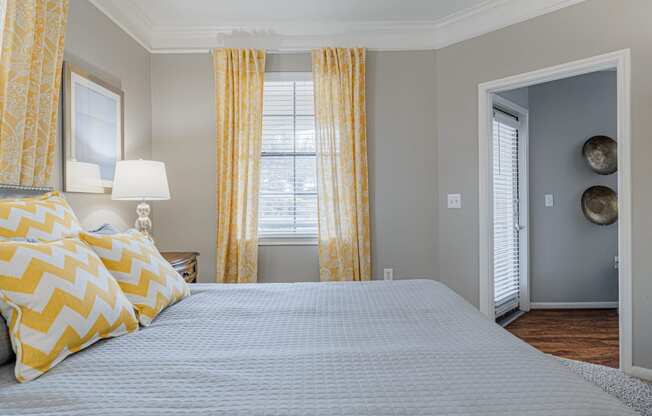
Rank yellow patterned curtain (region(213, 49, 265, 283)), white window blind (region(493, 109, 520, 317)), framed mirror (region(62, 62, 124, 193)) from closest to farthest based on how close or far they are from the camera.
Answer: framed mirror (region(62, 62, 124, 193))
yellow patterned curtain (region(213, 49, 265, 283))
white window blind (region(493, 109, 520, 317))

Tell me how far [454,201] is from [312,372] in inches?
111

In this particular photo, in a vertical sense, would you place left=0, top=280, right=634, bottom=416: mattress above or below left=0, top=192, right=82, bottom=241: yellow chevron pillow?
below

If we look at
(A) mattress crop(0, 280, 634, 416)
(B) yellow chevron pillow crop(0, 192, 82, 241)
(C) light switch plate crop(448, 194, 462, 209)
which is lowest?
(A) mattress crop(0, 280, 634, 416)

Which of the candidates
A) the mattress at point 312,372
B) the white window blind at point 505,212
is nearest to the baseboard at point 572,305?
the white window blind at point 505,212

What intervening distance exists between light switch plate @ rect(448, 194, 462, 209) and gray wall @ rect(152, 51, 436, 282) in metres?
0.16

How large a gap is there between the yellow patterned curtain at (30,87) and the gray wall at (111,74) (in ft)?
1.05

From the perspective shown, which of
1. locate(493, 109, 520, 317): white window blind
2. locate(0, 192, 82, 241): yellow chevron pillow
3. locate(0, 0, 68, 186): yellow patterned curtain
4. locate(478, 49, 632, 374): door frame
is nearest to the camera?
locate(0, 192, 82, 241): yellow chevron pillow

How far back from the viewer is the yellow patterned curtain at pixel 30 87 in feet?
6.24

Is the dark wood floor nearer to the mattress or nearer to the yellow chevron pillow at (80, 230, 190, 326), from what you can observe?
the mattress

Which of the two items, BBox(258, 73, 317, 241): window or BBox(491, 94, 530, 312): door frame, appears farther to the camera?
BBox(491, 94, 530, 312): door frame

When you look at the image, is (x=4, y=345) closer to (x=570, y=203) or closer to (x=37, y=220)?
(x=37, y=220)

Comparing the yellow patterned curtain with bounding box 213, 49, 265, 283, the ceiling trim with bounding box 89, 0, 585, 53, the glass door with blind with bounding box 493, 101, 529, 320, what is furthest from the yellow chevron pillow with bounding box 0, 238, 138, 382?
the glass door with blind with bounding box 493, 101, 529, 320

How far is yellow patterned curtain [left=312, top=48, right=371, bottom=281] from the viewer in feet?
11.6

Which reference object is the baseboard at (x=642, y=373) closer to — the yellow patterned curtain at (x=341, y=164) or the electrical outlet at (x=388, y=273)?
the electrical outlet at (x=388, y=273)
